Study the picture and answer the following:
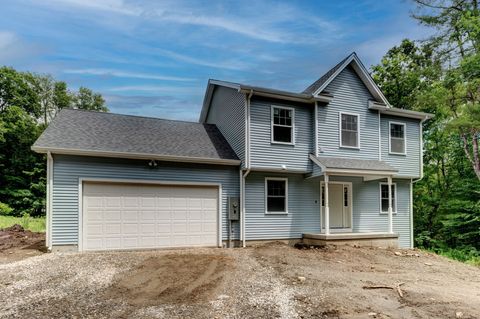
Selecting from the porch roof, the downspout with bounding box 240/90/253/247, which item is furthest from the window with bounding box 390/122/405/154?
the downspout with bounding box 240/90/253/247

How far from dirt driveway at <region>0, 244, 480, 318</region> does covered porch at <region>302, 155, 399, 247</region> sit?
2.06 m

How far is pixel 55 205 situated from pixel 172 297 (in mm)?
5453

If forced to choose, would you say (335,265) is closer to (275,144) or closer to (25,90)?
(275,144)

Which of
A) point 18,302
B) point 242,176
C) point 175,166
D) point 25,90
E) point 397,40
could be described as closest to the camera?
point 18,302

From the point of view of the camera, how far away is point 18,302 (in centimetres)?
612

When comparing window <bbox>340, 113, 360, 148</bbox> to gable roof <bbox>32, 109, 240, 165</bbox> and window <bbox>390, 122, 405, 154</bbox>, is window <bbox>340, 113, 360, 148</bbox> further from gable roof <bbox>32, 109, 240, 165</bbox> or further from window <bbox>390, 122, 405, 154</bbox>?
gable roof <bbox>32, 109, 240, 165</bbox>

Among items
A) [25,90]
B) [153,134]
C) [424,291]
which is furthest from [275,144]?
[25,90]

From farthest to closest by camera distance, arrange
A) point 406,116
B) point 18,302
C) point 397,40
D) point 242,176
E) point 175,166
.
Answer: point 397,40 < point 406,116 < point 242,176 < point 175,166 < point 18,302

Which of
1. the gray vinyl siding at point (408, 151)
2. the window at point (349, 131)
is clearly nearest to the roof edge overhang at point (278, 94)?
the window at point (349, 131)

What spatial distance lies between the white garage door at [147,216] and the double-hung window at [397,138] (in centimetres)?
814

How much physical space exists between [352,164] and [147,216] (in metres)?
7.64

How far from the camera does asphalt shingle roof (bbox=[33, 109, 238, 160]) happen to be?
10672 mm

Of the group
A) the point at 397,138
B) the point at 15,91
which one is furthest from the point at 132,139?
the point at 15,91

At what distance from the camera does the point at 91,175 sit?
1048cm
